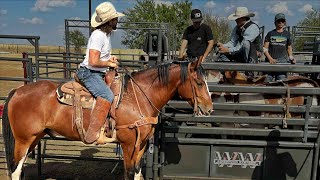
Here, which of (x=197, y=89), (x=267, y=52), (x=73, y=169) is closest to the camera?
(x=197, y=89)

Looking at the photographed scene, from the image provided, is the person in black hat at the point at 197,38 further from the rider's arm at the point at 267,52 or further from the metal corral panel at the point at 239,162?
the metal corral panel at the point at 239,162

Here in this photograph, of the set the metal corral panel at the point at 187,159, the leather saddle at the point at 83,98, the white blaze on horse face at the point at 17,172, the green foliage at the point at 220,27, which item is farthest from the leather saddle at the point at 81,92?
the green foliage at the point at 220,27

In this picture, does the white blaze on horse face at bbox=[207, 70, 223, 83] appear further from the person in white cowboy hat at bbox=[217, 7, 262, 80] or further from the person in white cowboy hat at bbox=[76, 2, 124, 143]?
the person in white cowboy hat at bbox=[76, 2, 124, 143]

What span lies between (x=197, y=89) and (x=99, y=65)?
1161 millimetres

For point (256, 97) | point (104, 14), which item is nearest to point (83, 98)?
point (104, 14)

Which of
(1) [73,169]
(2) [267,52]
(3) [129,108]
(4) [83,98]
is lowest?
(1) [73,169]

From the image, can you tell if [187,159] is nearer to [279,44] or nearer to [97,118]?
[97,118]

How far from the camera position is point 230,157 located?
432 cm

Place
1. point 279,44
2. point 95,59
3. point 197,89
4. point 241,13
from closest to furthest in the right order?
point 95,59 → point 197,89 → point 241,13 → point 279,44

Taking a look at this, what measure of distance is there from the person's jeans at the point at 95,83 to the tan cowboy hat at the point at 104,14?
0.58m

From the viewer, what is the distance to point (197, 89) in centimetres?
372

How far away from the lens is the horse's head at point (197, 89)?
3.70m

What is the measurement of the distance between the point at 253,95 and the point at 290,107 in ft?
1.68

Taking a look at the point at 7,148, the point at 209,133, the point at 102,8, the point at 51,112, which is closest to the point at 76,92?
the point at 51,112
